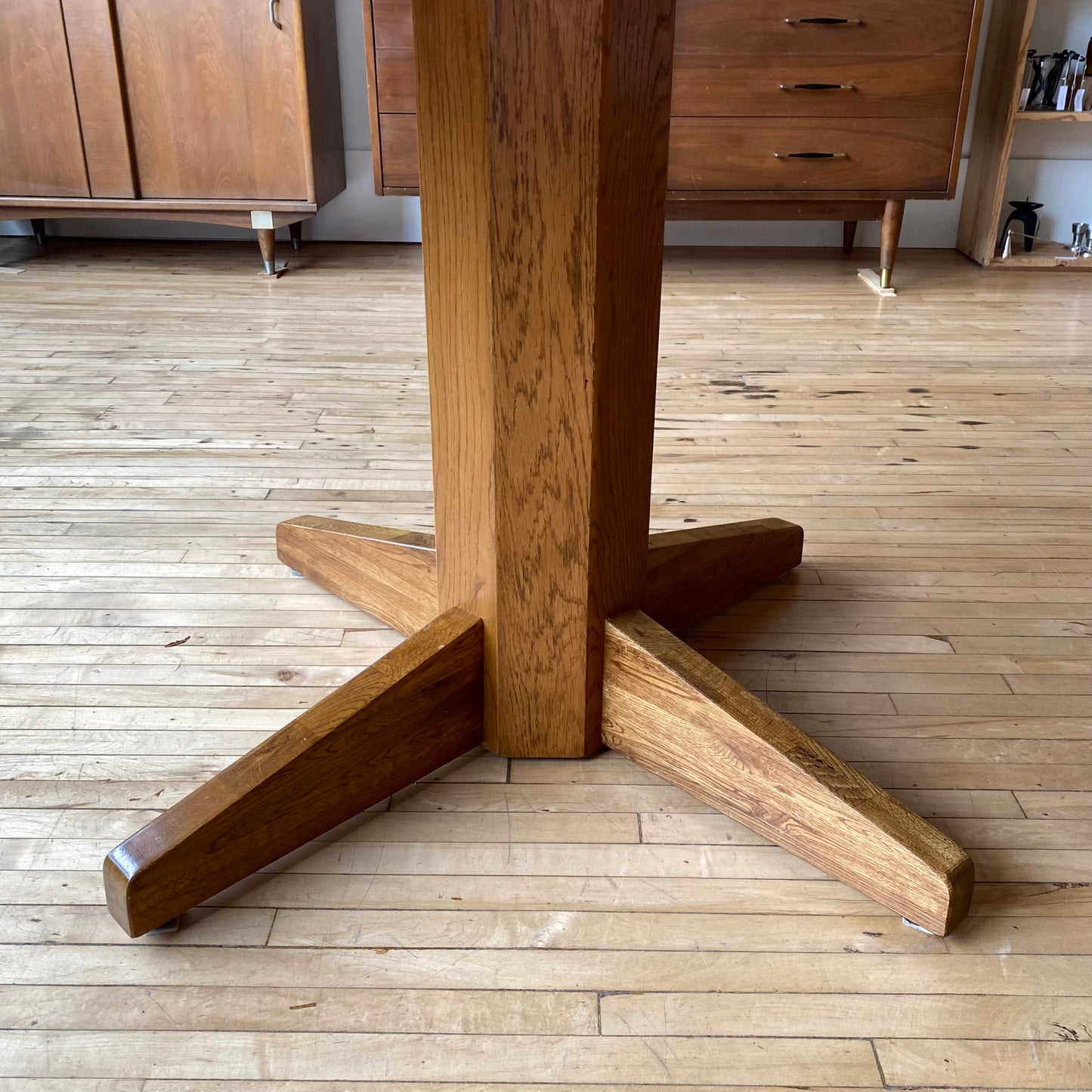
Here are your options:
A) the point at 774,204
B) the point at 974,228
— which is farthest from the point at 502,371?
the point at 974,228

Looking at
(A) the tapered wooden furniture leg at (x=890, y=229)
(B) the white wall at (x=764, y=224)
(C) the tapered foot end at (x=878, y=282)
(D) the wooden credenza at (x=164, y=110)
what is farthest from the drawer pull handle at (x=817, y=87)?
(D) the wooden credenza at (x=164, y=110)

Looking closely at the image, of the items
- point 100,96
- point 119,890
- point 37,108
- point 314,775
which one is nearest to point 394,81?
point 100,96

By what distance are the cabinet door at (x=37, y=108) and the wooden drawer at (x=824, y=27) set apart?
2.73 feet

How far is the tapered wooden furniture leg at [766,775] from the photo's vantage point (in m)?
0.84

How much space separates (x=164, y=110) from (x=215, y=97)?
0.13 meters

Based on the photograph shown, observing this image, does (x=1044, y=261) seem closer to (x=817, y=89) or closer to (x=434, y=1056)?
(x=817, y=89)

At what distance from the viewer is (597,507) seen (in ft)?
3.18

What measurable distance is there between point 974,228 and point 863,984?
2.78m

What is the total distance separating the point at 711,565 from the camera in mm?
1273

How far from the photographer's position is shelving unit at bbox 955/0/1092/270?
9.34 feet

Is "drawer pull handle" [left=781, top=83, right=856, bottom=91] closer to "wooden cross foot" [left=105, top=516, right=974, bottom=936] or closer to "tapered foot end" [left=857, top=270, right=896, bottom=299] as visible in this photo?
"tapered foot end" [left=857, top=270, right=896, bottom=299]

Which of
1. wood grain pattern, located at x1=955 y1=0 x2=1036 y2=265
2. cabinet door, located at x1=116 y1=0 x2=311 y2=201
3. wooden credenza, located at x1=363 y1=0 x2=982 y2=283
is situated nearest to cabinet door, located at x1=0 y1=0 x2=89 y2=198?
cabinet door, located at x1=116 y1=0 x2=311 y2=201

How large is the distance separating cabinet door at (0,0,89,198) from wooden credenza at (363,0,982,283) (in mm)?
759

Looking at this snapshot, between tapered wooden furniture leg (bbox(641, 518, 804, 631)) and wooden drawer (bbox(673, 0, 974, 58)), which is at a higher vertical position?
wooden drawer (bbox(673, 0, 974, 58))
